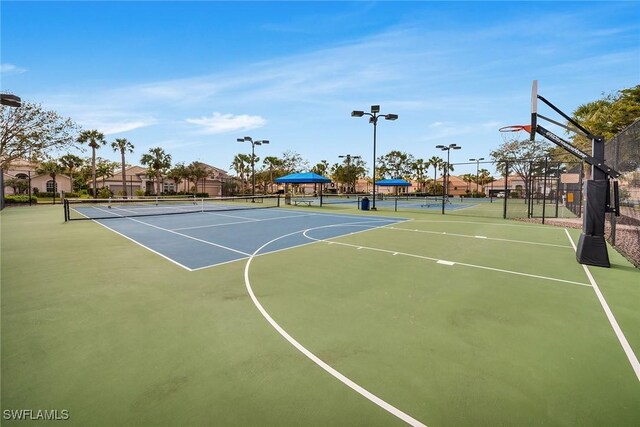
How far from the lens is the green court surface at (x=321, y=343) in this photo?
3146 mm

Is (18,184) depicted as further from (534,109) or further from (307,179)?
(534,109)

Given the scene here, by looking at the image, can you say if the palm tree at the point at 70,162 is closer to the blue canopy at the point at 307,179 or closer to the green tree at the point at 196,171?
the green tree at the point at 196,171

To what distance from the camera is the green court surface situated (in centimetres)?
315

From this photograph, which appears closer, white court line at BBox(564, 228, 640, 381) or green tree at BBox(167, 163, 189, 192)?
white court line at BBox(564, 228, 640, 381)

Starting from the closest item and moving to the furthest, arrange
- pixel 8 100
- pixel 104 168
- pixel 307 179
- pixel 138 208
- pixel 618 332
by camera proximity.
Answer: pixel 618 332
pixel 8 100
pixel 138 208
pixel 307 179
pixel 104 168

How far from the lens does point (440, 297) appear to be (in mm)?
6172

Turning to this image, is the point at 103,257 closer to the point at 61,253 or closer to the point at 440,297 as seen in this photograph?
the point at 61,253

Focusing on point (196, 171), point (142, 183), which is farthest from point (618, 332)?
point (142, 183)

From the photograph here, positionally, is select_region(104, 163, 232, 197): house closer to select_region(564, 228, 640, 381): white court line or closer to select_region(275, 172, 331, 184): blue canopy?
select_region(275, 172, 331, 184): blue canopy

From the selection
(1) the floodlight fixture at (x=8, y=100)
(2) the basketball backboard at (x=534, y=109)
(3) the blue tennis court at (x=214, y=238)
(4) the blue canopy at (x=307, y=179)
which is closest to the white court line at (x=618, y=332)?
(2) the basketball backboard at (x=534, y=109)

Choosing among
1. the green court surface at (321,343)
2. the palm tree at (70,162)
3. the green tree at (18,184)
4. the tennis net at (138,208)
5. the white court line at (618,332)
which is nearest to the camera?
the green court surface at (321,343)

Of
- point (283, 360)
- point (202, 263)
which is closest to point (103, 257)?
point (202, 263)

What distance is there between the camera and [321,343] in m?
4.39

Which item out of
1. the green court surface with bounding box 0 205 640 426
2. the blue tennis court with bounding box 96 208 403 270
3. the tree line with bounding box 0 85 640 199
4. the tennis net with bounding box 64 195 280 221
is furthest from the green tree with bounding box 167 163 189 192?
the green court surface with bounding box 0 205 640 426
